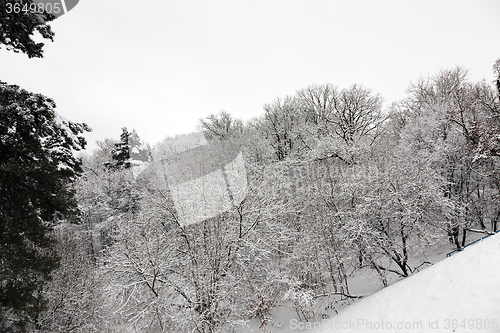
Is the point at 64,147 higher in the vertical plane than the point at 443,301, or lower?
higher

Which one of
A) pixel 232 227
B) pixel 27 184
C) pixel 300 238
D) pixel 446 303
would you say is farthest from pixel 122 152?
pixel 446 303

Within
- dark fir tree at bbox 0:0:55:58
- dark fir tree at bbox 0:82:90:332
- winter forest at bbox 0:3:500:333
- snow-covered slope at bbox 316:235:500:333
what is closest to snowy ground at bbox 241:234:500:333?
snow-covered slope at bbox 316:235:500:333

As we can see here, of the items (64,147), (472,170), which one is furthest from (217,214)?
(472,170)

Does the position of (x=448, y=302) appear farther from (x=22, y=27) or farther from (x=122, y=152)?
(x=122, y=152)

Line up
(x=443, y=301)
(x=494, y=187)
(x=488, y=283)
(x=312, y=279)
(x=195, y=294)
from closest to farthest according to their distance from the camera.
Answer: (x=488, y=283), (x=443, y=301), (x=195, y=294), (x=494, y=187), (x=312, y=279)

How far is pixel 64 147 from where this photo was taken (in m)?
5.83

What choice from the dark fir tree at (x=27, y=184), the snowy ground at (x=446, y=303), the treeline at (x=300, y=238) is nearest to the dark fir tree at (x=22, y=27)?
the dark fir tree at (x=27, y=184)

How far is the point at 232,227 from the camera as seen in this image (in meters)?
9.93

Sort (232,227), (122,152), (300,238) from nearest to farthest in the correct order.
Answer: (232,227) < (300,238) < (122,152)

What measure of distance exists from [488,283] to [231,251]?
24.7ft

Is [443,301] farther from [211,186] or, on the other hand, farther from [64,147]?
[64,147]

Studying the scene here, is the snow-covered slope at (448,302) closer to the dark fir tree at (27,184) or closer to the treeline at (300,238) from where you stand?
the treeline at (300,238)

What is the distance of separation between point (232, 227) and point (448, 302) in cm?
703

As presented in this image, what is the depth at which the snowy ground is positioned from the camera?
15.4 feet
